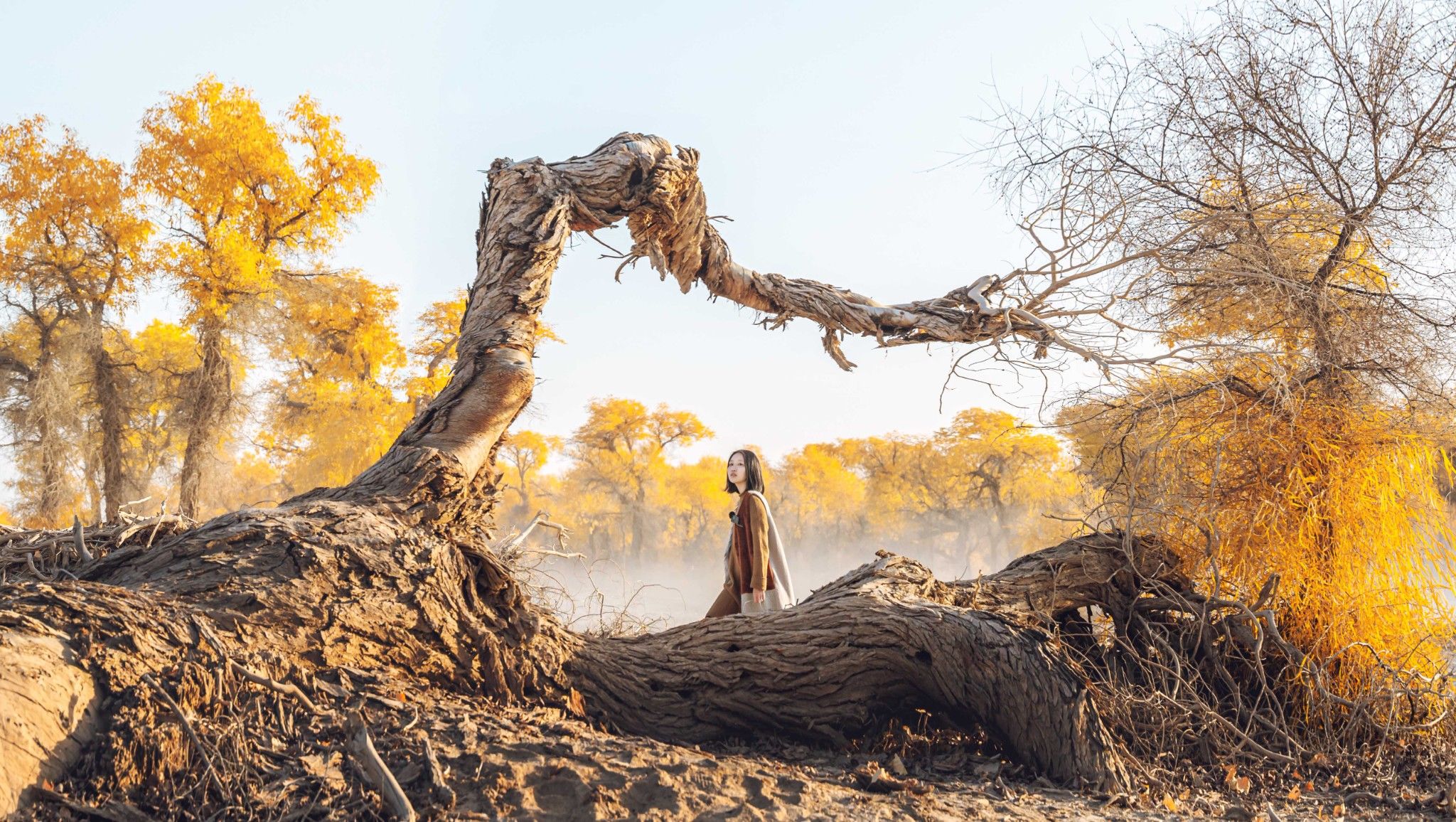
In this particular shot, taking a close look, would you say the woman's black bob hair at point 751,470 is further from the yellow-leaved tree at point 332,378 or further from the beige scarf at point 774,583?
the yellow-leaved tree at point 332,378

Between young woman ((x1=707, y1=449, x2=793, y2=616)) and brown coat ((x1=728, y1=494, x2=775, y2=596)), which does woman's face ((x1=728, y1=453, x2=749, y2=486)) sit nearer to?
young woman ((x1=707, y1=449, x2=793, y2=616))

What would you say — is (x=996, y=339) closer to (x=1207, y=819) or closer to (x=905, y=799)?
(x=1207, y=819)

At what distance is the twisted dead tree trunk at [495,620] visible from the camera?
2996mm

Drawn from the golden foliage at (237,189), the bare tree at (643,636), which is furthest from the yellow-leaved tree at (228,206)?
the bare tree at (643,636)

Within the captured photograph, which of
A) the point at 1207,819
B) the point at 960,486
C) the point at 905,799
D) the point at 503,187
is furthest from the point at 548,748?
the point at 960,486

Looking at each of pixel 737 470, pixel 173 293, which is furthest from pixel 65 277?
pixel 737 470

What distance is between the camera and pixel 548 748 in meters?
3.20

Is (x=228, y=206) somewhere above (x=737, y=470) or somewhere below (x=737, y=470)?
above

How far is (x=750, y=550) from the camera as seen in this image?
18.9 ft

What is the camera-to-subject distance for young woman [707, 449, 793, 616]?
5.68m

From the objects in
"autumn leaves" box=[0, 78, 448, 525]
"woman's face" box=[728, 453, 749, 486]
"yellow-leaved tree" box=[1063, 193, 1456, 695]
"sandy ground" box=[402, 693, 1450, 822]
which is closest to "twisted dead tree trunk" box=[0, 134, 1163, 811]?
"sandy ground" box=[402, 693, 1450, 822]

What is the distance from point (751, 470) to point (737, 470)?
0.09 metres

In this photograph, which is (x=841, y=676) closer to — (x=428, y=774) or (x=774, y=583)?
(x=774, y=583)

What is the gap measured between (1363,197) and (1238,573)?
9.09 feet
